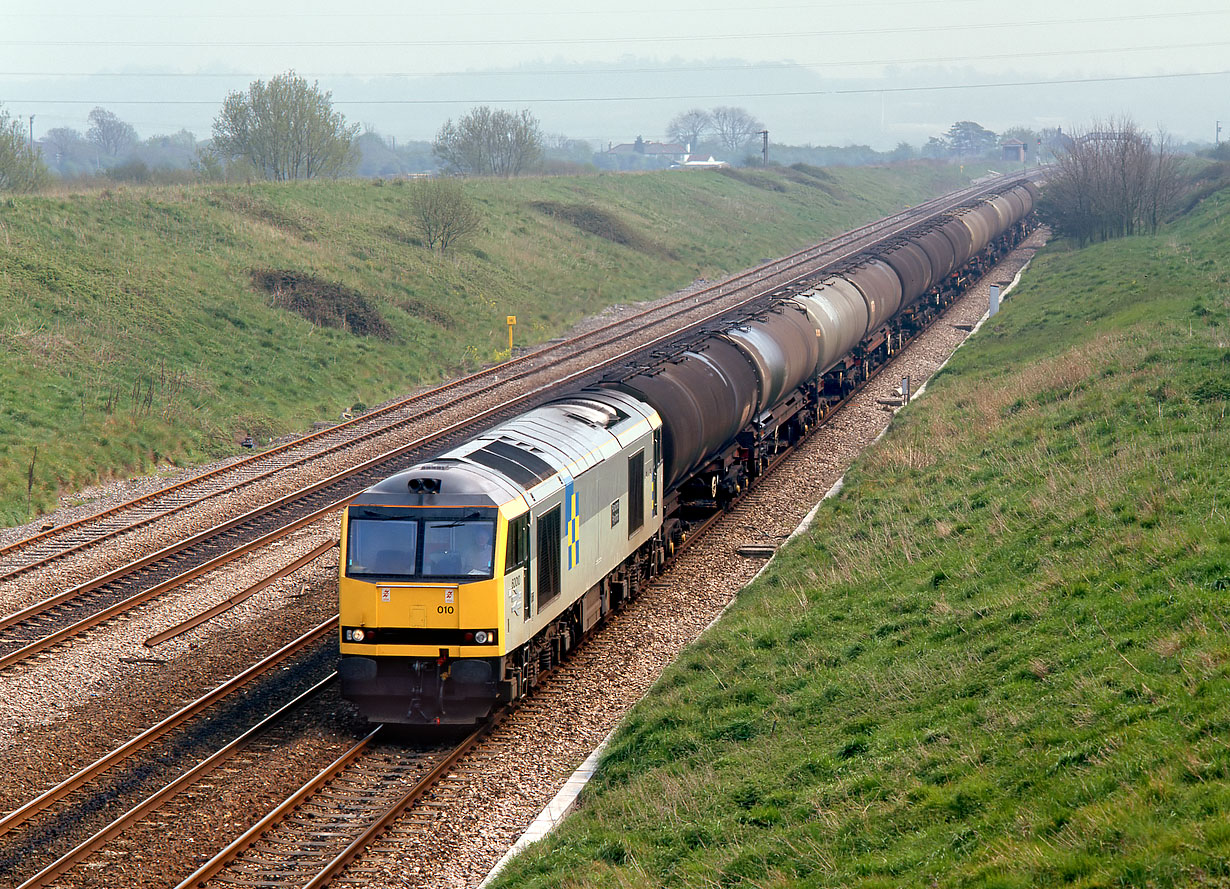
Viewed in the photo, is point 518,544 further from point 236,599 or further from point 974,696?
point 236,599

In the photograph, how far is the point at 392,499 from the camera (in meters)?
15.4

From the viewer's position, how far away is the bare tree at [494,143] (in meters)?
112

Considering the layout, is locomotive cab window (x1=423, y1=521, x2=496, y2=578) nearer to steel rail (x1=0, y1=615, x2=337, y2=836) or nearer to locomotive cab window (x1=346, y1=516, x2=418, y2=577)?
locomotive cab window (x1=346, y1=516, x2=418, y2=577)

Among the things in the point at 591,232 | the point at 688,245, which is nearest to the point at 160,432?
the point at 591,232

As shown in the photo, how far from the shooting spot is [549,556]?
16750 mm

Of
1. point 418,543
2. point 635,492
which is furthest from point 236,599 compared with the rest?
point 635,492

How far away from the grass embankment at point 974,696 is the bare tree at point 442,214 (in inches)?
1554

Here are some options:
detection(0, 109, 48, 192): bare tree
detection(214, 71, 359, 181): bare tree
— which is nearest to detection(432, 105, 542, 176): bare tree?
detection(214, 71, 359, 181): bare tree

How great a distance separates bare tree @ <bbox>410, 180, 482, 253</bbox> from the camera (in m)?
59.1

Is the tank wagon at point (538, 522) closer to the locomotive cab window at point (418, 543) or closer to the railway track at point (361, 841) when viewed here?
the locomotive cab window at point (418, 543)

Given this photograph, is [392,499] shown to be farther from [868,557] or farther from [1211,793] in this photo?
[1211,793]

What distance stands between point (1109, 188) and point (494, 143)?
60379 mm

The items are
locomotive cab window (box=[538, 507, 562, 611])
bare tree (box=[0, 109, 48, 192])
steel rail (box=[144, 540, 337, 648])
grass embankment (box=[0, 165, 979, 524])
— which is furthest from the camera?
Answer: bare tree (box=[0, 109, 48, 192])

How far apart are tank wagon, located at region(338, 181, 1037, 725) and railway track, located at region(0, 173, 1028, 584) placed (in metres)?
10.1
